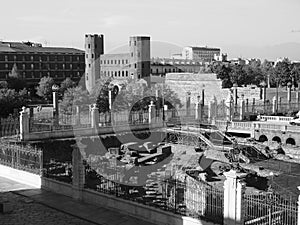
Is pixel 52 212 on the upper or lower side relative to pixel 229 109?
lower

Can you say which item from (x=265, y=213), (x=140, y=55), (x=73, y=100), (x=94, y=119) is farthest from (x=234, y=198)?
(x=140, y=55)

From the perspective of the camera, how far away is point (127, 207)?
50.0 ft

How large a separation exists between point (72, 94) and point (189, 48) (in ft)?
514

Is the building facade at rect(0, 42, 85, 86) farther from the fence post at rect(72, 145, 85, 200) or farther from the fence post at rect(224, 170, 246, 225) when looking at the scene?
the fence post at rect(224, 170, 246, 225)

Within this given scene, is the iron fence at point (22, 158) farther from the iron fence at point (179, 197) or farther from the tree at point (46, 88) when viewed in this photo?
the tree at point (46, 88)

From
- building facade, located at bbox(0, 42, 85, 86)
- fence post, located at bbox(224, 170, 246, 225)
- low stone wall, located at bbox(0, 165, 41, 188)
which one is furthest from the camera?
building facade, located at bbox(0, 42, 85, 86)

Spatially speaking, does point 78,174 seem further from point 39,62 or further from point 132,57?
point 132,57

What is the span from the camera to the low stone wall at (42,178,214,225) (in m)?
13.7

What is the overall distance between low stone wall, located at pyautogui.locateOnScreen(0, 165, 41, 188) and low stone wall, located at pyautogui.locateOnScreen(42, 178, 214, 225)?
105 centimetres

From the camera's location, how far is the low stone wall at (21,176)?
19391 millimetres

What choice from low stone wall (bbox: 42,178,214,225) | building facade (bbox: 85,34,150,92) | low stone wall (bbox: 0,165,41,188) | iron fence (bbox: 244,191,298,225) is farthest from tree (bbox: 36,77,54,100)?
iron fence (bbox: 244,191,298,225)

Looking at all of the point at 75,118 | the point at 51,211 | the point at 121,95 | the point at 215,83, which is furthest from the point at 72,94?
the point at 51,211

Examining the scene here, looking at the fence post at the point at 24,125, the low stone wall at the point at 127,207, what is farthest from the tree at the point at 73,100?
the low stone wall at the point at 127,207

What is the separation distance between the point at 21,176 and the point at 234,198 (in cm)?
1110
